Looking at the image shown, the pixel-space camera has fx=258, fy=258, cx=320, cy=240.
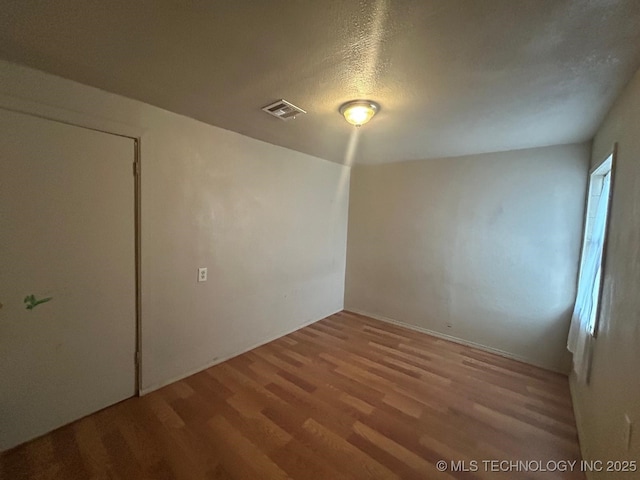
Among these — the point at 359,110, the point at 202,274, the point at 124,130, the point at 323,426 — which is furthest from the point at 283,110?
the point at 323,426

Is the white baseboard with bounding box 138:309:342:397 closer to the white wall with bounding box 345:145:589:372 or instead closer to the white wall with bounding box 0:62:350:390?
the white wall with bounding box 0:62:350:390

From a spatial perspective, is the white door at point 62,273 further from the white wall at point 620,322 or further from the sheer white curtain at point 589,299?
the sheer white curtain at point 589,299

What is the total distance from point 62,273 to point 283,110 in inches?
74.1

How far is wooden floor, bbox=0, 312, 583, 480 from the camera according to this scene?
4.98 ft

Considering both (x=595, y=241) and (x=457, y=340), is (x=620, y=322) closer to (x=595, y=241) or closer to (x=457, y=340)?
(x=595, y=241)

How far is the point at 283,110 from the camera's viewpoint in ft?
6.53

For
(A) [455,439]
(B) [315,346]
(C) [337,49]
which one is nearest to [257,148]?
(C) [337,49]

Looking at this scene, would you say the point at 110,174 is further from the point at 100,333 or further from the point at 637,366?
the point at 637,366

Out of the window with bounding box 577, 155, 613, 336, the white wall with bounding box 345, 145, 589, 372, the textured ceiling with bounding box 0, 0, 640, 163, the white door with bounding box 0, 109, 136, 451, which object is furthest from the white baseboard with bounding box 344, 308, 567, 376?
the white door with bounding box 0, 109, 136, 451

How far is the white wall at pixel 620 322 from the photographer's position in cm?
112

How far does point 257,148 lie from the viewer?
9.11ft

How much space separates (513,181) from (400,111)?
70.0 inches

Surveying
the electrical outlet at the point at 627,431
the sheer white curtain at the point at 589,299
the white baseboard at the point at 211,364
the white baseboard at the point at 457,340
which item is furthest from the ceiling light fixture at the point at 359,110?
the white baseboard at the point at 457,340

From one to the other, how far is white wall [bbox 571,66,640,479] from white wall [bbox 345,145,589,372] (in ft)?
3.26
